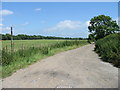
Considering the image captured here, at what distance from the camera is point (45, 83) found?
23.7 feet

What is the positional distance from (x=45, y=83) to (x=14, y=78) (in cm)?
183

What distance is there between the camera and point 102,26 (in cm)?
7175

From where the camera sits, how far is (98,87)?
21.8 feet

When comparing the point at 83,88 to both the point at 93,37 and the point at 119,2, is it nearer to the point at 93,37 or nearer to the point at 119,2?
the point at 119,2

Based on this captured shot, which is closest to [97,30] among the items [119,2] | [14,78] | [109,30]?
[109,30]

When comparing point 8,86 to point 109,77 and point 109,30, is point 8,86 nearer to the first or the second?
point 109,77

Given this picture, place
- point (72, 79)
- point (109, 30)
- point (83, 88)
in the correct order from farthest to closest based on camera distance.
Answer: point (109, 30), point (72, 79), point (83, 88)

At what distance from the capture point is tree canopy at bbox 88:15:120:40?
71.4 metres

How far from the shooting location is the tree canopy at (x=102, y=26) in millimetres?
71438

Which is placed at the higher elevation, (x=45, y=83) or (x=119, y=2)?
(x=119, y=2)

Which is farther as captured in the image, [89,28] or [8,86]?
[89,28]

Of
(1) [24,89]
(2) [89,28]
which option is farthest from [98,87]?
(2) [89,28]

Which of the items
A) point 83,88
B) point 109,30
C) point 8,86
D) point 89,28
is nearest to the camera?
point 83,88

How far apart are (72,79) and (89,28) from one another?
72.0m
